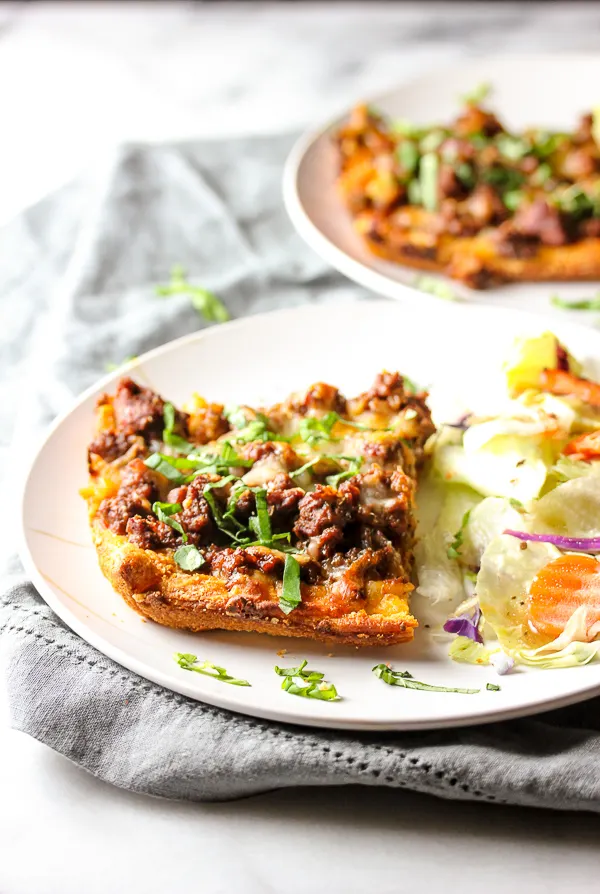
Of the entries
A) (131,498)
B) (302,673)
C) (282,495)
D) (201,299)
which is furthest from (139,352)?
(302,673)

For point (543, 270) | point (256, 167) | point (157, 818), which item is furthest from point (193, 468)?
point (256, 167)

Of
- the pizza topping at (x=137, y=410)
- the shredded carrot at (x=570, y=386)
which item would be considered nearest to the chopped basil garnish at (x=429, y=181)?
the shredded carrot at (x=570, y=386)

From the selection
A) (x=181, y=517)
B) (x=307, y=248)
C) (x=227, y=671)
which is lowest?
(x=307, y=248)

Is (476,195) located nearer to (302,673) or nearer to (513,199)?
(513,199)

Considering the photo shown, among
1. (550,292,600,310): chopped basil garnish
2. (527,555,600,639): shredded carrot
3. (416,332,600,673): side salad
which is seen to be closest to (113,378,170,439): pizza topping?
(416,332,600,673): side salad

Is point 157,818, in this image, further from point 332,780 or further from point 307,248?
point 307,248

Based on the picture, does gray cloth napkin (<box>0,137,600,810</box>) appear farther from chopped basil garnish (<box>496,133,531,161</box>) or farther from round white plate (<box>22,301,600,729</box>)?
chopped basil garnish (<box>496,133,531,161</box>)
